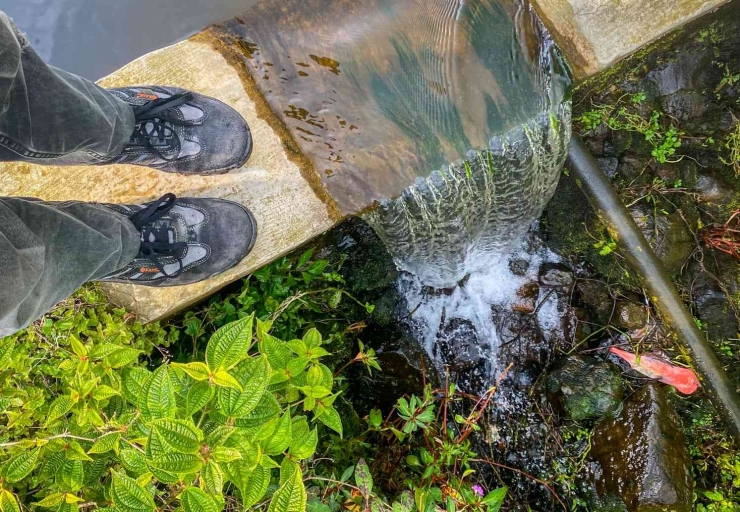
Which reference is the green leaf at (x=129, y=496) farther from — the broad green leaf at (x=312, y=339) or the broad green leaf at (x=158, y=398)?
the broad green leaf at (x=312, y=339)

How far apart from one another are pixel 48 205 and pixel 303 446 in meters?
1.27

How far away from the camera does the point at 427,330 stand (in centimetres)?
316

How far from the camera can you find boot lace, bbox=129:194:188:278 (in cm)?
204

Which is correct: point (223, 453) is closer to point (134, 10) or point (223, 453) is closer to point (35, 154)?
point (35, 154)

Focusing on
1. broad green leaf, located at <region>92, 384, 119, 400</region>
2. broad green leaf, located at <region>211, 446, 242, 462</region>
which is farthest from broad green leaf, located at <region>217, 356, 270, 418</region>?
broad green leaf, located at <region>92, 384, 119, 400</region>

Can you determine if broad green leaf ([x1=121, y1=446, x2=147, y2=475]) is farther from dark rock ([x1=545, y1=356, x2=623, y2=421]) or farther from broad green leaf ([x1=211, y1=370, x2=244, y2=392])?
dark rock ([x1=545, y1=356, x2=623, y2=421])

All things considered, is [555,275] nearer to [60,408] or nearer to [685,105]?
[685,105]

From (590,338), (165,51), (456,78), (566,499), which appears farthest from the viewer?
(590,338)

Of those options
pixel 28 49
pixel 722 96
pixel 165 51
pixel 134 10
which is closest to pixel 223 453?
pixel 28 49

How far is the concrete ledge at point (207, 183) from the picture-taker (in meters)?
2.28

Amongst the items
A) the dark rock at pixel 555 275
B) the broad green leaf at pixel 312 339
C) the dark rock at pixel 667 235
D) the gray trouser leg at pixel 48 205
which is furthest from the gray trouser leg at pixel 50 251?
the dark rock at pixel 667 235

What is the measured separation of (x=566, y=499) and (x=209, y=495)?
7.66ft

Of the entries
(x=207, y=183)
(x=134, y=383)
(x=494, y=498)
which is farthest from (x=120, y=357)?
(x=494, y=498)

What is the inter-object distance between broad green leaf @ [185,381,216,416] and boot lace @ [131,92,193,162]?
1.18 meters
